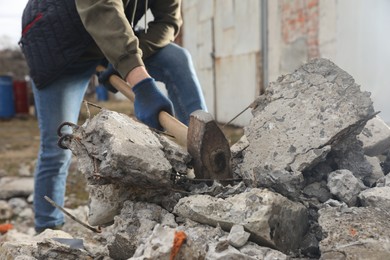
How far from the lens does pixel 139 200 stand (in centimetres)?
177

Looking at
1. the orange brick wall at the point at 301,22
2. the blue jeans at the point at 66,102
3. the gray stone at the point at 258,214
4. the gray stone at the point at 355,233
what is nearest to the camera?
the gray stone at the point at 355,233

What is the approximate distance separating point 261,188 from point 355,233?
0.39 m

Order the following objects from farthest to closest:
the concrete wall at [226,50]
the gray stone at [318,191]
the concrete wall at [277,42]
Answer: the concrete wall at [226,50]
the concrete wall at [277,42]
the gray stone at [318,191]

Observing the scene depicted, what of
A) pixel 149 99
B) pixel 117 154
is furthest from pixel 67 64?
pixel 117 154

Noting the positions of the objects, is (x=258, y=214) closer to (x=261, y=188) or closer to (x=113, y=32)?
(x=261, y=188)

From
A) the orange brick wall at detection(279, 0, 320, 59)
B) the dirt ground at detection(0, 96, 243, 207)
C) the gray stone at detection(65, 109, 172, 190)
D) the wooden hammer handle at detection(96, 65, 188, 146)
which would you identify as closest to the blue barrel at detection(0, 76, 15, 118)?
the dirt ground at detection(0, 96, 243, 207)

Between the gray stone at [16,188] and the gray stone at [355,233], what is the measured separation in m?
3.43

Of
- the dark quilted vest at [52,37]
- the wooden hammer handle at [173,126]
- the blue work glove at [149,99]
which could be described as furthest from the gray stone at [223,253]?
the dark quilted vest at [52,37]

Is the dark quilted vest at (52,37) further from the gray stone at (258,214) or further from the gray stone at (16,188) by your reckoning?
the gray stone at (16,188)

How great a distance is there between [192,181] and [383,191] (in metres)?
0.70

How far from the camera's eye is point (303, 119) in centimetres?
188

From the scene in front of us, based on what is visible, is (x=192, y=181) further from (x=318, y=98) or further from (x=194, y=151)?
(x=318, y=98)

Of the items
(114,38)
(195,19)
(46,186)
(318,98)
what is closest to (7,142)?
(195,19)

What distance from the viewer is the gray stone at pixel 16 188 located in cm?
430
